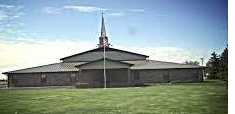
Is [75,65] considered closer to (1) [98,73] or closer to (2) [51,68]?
(2) [51,68]

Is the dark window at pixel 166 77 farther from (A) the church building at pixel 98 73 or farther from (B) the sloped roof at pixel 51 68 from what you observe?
(B) the sloped roof at pixel 51 68

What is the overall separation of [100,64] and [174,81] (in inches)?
211

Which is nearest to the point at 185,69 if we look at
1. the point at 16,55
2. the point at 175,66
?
Result: the point at 175,66

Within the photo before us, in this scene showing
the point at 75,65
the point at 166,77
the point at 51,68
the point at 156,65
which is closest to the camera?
the point at 51,68

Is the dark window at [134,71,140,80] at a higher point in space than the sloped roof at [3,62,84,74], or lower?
lower

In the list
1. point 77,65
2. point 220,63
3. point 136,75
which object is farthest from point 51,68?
point 220,63

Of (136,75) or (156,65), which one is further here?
(156,65)

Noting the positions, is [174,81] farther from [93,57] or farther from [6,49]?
[6,49]

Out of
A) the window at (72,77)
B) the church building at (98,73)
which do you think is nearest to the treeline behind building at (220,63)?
the church building at (98,73)

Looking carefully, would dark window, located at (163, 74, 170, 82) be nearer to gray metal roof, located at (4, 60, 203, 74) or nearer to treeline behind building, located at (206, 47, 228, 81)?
gray metal roof, located at (4, 60, 203, 74)

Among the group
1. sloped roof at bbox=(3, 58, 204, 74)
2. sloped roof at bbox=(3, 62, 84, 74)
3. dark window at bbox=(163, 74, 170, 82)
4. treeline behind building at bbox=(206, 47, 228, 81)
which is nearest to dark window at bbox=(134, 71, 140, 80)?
sloped roof at bbox=(3, 58, 204, 74)

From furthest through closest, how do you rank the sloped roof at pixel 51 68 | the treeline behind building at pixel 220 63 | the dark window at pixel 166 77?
the dark window at pixel 166 77, the sloped roof at pixel 51 68, the treeline behind building at pixel 220 63

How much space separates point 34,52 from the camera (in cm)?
1106

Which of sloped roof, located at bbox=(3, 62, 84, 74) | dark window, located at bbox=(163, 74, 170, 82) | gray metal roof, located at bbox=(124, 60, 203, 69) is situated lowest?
dark window, located at bbox=(163, 74, 170, 82)
